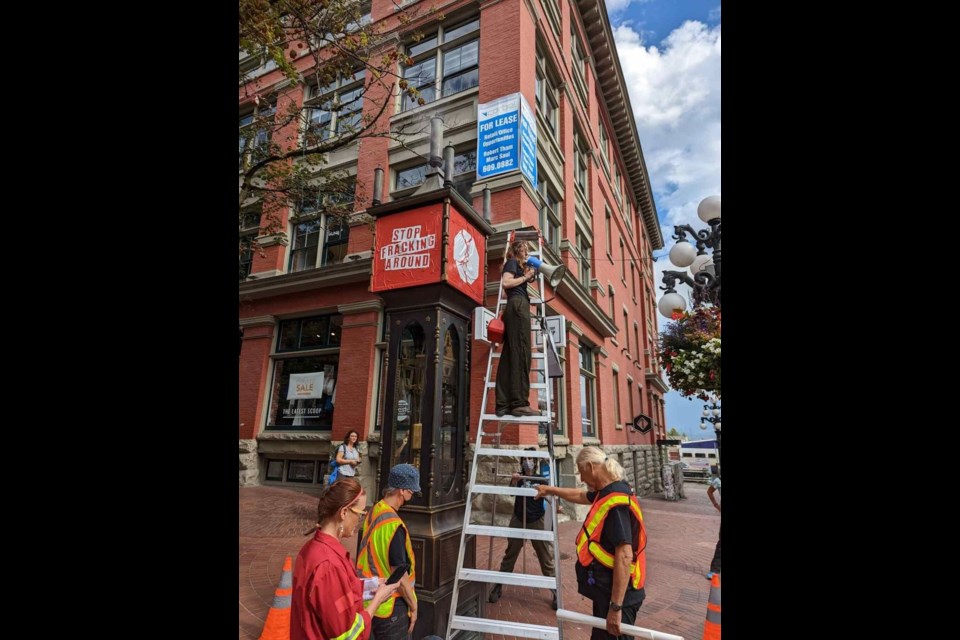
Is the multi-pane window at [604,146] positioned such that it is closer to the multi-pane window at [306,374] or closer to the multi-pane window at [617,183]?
the multi-pane window at [617,183]

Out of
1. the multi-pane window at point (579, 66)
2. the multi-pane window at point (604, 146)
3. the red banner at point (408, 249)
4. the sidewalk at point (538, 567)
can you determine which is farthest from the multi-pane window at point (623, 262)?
the red banner at point (408, 249)

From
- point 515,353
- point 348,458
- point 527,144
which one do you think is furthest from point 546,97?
point 348,458

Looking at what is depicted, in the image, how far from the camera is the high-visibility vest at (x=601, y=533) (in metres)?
3.26

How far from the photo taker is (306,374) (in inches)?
497

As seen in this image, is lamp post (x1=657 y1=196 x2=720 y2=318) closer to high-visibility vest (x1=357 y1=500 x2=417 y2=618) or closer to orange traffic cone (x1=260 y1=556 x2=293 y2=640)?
high-visibility vest (x1=357 y1=500 x2=417 y2=618)

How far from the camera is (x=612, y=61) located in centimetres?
2030

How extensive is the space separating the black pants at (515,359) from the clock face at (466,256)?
1.87 feet

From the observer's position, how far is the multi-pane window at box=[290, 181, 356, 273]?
1303 centimetres

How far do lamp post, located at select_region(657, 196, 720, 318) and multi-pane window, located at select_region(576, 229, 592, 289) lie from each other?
841 centimetres

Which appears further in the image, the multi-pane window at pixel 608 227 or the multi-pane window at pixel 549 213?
the multi-pane window at pixel 608 227
